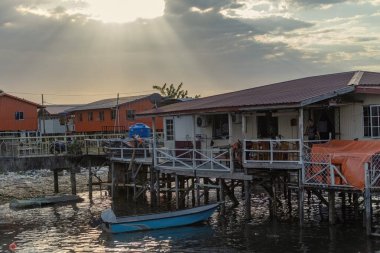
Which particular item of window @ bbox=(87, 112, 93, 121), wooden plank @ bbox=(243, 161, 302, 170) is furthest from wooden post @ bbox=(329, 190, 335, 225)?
window @ bbox=(87, 112, 93, 121)

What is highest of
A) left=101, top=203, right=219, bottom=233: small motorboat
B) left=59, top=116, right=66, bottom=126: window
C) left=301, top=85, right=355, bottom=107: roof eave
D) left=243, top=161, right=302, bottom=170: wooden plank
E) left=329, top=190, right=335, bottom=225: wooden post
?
left=59, top=116, right=66, bottom=126: window

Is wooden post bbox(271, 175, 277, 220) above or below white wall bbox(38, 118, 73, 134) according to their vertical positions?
below

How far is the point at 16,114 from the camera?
209 feet

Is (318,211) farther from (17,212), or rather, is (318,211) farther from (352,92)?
(17,212)

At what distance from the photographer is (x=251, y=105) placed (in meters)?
22.7

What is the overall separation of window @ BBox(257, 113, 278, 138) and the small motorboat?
4.40 metres

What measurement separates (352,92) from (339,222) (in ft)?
19.0

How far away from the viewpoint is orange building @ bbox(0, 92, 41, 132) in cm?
6266

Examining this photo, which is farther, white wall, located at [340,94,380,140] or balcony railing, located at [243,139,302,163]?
white wall, located at [340,94,380,140]

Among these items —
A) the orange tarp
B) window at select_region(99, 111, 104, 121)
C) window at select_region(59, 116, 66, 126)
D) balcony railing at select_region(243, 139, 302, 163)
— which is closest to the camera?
the orange tarp

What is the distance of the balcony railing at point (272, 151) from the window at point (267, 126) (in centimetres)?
173

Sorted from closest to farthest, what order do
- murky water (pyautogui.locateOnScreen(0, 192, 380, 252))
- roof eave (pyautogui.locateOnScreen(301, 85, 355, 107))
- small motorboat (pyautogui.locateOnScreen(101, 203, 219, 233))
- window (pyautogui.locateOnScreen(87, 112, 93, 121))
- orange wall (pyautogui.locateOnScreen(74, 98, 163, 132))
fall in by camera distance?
murky water (pyautogui.locateOnScreen(0, 192, 380, 252)), roof eave (pyautogui.locateOnScreen(301, 85, 355, 107)), small motorboat (pyautogui.locateOnScreen(101, 203, 219, 233)), orange wall (pyautogui.locateOnScreen(74, 98, 163, 132)), window (pyautogui.locateOnScreen(87, 112, 93, 121))

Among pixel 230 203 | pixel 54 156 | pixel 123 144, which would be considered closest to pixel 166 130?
pixel 123 144

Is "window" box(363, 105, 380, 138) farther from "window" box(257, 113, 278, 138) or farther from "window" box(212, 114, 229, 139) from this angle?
"window" box(212, 114, 229, 139)
